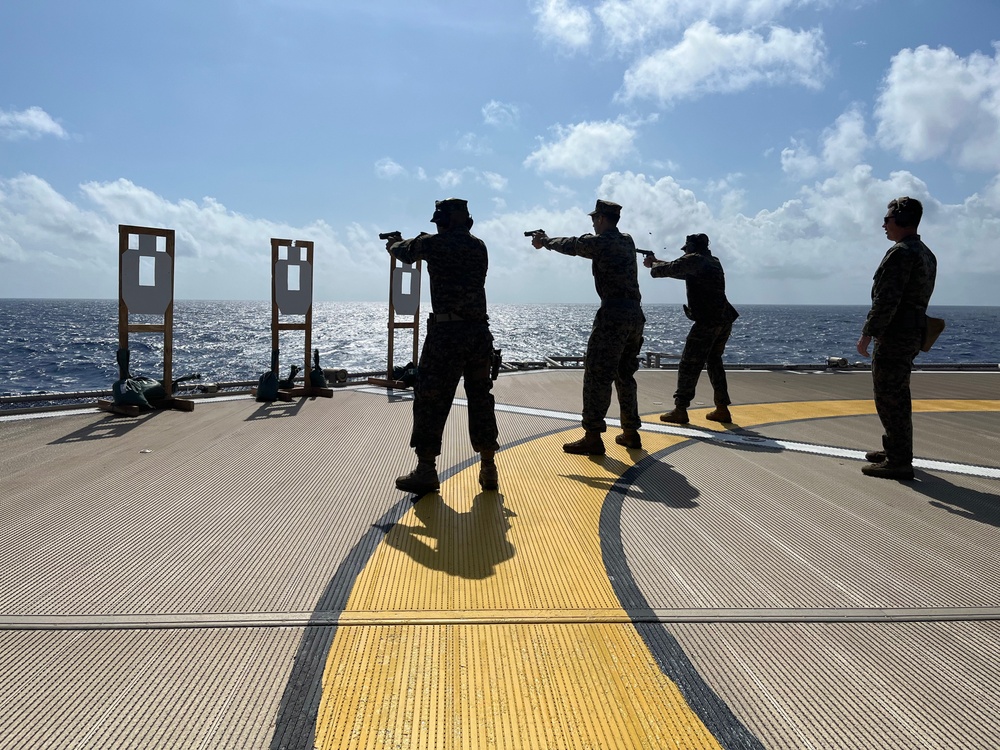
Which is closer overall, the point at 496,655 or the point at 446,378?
the point at 496,655

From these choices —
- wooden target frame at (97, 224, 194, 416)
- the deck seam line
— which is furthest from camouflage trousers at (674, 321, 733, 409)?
wooden target frame at (97, 224, 194, 416)

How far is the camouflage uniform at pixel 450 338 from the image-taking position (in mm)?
4418

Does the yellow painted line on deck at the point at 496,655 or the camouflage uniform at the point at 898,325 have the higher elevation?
the camouflage uniform at the point at 898,325

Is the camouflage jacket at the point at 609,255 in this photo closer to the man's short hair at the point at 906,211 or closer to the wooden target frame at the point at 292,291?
the man's short hair at the point at 906,211

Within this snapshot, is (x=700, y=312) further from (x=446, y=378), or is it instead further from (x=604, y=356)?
(x=446, y=378)

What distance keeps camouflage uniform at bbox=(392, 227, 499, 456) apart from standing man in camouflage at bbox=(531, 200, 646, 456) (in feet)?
4.38

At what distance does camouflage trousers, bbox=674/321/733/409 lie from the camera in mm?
7199

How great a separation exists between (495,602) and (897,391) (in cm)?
407

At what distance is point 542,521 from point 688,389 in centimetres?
408

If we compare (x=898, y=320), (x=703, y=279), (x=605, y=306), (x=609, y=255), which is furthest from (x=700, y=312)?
(x=898, y=320)

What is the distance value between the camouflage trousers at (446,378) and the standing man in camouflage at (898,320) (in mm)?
3041

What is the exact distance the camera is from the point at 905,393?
5.03 meters

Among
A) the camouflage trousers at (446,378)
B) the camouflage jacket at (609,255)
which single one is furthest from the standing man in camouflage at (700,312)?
the camouflage trousers at (446,378)

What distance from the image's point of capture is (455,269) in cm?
445
